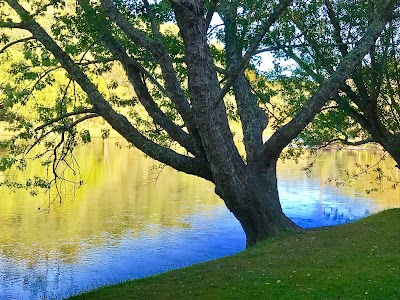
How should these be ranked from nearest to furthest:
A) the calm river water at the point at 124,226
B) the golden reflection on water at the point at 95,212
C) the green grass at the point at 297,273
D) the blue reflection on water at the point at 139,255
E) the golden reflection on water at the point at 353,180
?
the green grass at the point at 297,273, the blue reflection on water at the point at 139,255, the calm river water at the point at 124,226, the golden reflection on water at the point at 95,212, the golden reflection on water at the point at 353,180

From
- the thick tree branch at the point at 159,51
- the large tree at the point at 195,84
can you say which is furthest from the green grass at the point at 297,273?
the thick tree branch at the point at 159,51

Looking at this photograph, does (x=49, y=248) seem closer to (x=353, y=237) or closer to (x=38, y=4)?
(x=38, y=4)

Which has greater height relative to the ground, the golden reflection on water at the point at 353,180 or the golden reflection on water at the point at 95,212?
the golden reflection on water at the point at 353,180

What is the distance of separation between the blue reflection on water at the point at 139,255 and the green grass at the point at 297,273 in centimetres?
402

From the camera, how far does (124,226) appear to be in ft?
56.6

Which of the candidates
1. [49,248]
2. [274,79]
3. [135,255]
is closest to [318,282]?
[274,79]

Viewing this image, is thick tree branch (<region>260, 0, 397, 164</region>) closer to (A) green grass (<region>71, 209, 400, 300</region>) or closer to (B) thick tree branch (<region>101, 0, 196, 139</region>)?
(B) thick tree branch (<region>101, 0, 196, 139</region>)

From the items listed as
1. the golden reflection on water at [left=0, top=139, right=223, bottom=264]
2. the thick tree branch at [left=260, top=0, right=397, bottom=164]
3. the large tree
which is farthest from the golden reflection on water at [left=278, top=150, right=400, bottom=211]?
the thick tree branch at [left=260, top=0, right=397, bottom=164]

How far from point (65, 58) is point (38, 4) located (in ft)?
4.32

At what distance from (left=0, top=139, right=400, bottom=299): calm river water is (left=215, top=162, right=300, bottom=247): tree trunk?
2.50 m

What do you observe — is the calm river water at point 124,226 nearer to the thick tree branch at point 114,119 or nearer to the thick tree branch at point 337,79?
the thick tree branch at point 114,119

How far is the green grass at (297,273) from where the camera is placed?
6.01 m

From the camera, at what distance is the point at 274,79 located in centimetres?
1245

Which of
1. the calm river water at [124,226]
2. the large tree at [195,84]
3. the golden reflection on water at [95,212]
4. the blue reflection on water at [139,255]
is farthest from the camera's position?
the golden reflection on water at [95,212]
